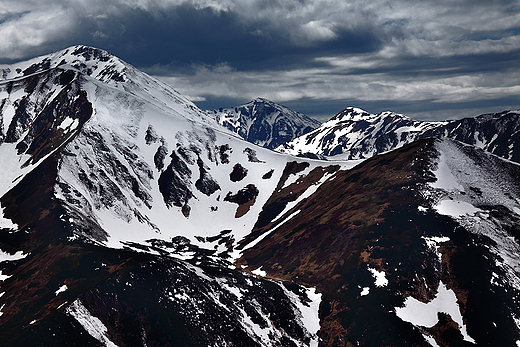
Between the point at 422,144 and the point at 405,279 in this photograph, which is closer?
the point at 405,279

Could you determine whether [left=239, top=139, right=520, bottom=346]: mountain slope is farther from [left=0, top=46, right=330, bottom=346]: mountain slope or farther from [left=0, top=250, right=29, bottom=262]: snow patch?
[left=0, top=250, right=29, bottom=262]: snow patch

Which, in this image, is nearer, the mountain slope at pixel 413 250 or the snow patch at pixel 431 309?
the mountain slope at pixel 413 250

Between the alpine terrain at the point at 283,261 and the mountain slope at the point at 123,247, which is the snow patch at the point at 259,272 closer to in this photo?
the alpine terrain at the point at 283,261

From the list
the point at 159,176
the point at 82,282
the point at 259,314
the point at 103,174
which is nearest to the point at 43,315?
the point at 82,282

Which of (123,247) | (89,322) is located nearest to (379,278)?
(89,322)

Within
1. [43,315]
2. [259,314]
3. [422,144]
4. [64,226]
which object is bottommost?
[259,314]

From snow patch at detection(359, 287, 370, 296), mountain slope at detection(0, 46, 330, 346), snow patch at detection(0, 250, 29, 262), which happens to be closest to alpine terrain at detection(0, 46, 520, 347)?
snow patch at detection(359, 287, 370, 296)

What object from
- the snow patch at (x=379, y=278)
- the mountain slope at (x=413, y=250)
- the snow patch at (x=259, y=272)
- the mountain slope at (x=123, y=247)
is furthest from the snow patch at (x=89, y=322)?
the snow patch at (x=379, y=278)

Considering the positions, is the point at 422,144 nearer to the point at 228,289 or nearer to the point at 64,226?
the point at 228,289
